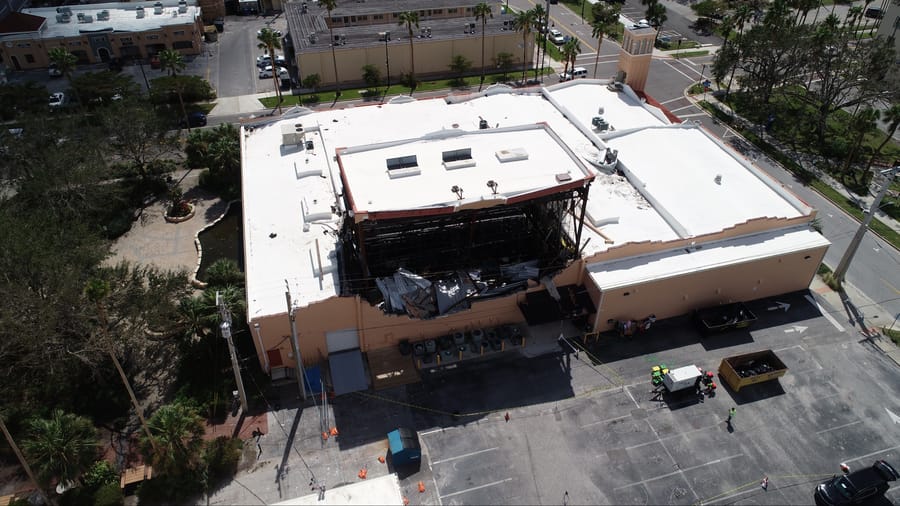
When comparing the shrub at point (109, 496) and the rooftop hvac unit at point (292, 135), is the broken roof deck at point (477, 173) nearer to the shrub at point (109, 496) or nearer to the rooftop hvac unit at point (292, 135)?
the rooftop hvac unit at point (292, 135)

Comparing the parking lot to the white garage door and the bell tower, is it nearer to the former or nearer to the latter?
the white garage door

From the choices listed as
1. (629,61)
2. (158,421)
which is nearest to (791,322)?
(629,61)

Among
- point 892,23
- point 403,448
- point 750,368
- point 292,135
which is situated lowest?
point 750,368

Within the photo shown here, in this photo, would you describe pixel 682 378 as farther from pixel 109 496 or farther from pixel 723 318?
pixel 109 496

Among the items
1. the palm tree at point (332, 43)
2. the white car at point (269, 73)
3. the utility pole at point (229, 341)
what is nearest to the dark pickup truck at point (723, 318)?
the utility pole at point (229, 341)

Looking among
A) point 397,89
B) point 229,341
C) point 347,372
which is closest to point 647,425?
point 347,372

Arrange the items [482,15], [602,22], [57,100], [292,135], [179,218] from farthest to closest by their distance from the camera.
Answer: [482,15] < [602,22] < [57,100] < [179,218] < [292,135]
